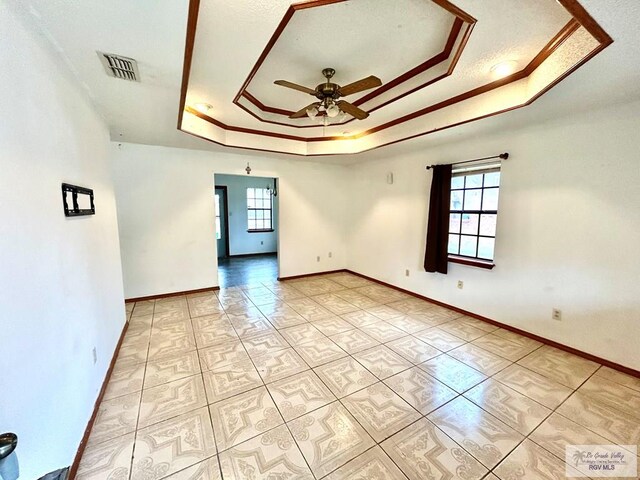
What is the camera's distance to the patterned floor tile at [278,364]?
2.25 meters

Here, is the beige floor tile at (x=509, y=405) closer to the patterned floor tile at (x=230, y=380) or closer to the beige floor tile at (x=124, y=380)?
the patterned floor tile at (x=230, y=380)

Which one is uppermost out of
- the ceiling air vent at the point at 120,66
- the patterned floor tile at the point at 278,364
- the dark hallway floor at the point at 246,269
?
the ceiling air vent at the point at 120,66

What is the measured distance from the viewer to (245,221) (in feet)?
23.8

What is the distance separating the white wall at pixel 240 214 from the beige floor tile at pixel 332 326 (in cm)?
394

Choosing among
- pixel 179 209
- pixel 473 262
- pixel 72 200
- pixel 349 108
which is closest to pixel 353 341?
pixel 473 262

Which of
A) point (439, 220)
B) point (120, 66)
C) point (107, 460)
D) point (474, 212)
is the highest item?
→ point (120, 66)

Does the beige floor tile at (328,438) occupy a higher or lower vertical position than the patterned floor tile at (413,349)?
lower

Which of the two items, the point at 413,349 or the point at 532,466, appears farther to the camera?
the point at 413,349

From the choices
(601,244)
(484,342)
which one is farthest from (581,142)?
(484,342)

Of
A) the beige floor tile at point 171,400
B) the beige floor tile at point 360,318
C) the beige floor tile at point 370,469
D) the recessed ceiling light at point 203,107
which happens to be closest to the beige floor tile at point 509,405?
the beige floor tile at point 370,469

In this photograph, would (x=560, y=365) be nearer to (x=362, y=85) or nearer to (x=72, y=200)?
(x=362, y=85)

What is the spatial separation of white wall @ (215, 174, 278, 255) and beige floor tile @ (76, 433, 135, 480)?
5450mm

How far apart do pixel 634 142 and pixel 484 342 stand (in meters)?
2.18

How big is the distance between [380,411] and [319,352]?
87 cm
